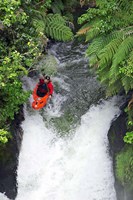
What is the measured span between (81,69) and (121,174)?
506cm

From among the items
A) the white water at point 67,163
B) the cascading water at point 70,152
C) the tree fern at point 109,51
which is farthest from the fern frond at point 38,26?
the white water at point 67,163

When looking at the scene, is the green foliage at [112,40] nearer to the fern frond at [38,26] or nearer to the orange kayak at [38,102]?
the fern frond at [38,26]

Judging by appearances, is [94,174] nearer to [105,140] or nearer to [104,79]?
[105,140]

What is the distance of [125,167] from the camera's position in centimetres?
794

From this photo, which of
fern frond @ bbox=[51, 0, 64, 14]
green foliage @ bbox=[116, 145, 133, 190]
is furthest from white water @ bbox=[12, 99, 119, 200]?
fern frond @ bbox=[51, 0, 64, 14]

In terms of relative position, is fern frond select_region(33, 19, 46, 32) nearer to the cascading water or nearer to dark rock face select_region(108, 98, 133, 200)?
the cascading water

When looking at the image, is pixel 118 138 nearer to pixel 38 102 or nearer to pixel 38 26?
pixel 38 102

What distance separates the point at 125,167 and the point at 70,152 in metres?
2.22

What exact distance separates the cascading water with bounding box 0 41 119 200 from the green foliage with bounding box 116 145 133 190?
1.17 metres

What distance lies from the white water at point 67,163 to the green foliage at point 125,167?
3.74 ft

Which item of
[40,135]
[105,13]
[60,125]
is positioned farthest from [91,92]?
[105,13]

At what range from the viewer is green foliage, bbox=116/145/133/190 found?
780cm

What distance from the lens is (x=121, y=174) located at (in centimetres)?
806

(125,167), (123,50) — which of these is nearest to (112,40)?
(123,50)
